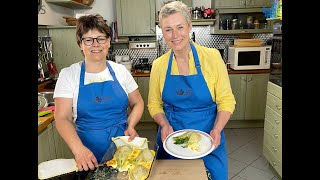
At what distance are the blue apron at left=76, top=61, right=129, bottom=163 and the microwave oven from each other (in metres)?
2.80

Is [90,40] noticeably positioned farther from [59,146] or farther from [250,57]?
[250,57]

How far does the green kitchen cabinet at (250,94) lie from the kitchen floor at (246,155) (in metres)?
0.26

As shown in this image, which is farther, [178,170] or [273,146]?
[273,146]

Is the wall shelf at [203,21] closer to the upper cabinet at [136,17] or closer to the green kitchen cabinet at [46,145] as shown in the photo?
the upper cabinet at [136,17]

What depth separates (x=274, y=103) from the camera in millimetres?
2498

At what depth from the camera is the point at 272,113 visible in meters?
2.54

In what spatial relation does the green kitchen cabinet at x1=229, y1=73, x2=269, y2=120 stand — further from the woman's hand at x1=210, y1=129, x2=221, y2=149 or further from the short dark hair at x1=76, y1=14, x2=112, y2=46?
the short dark hair at x1=76, y1=14, x2=112, y2=46

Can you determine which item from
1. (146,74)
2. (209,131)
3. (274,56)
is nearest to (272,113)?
(274,56)

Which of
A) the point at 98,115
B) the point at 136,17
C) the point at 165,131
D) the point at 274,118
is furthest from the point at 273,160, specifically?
the point at 136,17

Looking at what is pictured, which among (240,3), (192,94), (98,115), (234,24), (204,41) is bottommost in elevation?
(98,115)

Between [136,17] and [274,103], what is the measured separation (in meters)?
2.43

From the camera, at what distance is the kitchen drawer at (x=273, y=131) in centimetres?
238

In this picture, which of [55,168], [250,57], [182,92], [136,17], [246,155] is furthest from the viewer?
[136,17]
